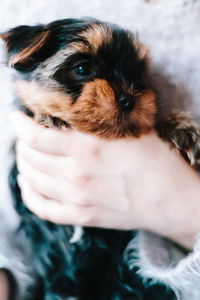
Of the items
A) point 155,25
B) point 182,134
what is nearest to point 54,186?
point 182,134

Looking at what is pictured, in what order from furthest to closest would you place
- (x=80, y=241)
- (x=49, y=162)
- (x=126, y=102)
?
1. (x=80, y=241)
2. (x=49, y=162)
3. (x=126, y=102)

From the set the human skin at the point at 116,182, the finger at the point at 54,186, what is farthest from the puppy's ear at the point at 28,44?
the finger at the point at 54,186

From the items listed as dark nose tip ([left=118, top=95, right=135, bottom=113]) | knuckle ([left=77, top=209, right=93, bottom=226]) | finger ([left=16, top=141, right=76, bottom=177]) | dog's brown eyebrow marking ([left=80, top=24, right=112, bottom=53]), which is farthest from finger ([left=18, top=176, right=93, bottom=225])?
dog's brown eyebrow marking ([left=80, top=24, right=112, bottom=53])

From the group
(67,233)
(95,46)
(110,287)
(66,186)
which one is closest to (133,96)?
(95,46)

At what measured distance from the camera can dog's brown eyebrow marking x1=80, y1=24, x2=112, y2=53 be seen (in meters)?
1.03

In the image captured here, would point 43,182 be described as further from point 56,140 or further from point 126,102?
point 126,102

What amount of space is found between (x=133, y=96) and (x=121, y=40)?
229 millimetres

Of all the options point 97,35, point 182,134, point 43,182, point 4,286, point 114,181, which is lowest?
point 4,286

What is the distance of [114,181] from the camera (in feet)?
3.34

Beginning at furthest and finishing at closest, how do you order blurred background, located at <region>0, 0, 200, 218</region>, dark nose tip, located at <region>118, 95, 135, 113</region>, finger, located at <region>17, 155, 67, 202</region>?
blurred background, located at <region>0, 0, 200, 218</region> < finger, located at <region>17, 155, 67, 202</region> < dark nose tip, located at <region>118, 95, 135, 113</region>

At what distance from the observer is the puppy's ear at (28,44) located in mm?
999

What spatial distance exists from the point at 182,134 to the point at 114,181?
363 mm

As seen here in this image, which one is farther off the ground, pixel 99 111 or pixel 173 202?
pixel 99 111

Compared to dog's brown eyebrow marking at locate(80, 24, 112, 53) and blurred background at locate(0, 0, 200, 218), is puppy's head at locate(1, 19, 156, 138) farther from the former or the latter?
blurred background at locate(0, 0, 200, 218)
